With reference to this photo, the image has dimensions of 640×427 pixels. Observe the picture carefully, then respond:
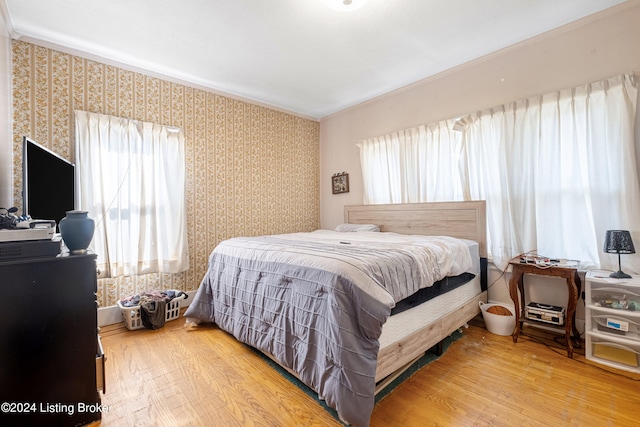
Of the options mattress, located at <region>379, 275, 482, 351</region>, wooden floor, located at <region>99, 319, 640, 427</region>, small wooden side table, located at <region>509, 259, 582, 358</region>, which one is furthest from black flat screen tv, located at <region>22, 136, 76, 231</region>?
small wooden side table, located at <region>509, 259, 582, 358</region>

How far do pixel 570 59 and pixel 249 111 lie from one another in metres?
3.48

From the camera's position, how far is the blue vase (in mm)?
1470

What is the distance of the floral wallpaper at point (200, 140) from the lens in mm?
2545

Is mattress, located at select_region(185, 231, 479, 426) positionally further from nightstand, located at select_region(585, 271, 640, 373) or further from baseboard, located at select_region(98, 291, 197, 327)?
baseboard, located at select_region(98, 291, 197, 327)

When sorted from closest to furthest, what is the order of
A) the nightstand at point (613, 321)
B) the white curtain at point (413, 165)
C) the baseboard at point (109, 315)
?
the nightstand at point (613, 321), the baseboard at point (109, 315), the white curtain at point (413, 165)

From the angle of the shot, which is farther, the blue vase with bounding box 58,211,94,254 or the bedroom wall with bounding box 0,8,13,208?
the bedroom wall with bounding box 0,8,13,208

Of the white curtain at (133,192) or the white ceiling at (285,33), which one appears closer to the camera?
the white ceiling at (285,33)

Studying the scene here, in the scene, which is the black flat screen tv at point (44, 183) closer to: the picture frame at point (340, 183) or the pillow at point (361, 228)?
the pillow at point (361, 228)

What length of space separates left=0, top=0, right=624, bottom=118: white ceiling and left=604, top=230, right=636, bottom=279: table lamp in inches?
69.7

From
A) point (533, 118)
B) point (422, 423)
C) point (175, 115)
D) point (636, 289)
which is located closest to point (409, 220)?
point (533, 118)

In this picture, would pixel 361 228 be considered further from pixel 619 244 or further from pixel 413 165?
pixel 619 244

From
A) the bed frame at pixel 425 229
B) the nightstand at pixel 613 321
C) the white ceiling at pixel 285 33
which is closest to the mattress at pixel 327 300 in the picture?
the bed frame at pixel 425 229

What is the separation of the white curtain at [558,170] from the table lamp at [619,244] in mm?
241

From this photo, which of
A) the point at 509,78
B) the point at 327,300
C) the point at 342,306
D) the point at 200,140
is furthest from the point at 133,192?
the point at 509,78
